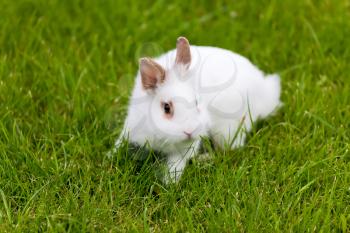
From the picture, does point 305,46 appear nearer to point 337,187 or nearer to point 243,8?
point 243,8

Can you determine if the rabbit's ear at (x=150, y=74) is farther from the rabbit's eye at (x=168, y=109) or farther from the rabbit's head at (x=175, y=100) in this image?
the rabbit's eye at (x=168, y=109)

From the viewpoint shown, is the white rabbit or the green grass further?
the white rabbit

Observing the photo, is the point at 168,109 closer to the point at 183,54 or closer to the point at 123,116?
the point at 183,54

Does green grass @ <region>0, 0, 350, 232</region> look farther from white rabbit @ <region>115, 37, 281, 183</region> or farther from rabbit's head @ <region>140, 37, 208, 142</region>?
rabbit's head @ <region>140, 37, 208, 142</region>

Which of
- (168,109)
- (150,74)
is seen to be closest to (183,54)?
(150,74)

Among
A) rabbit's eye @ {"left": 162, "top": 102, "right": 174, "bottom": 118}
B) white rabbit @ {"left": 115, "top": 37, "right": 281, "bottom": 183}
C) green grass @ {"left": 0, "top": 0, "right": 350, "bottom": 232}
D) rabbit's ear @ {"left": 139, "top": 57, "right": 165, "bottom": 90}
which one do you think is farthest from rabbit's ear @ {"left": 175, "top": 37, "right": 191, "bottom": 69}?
green grass @ {"left": 0, "top": 0, "right": 350, "bottom": 232}

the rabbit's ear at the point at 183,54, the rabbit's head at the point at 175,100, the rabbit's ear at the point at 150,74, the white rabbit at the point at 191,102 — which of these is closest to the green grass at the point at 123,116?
the white rabbit at the point at 191,102

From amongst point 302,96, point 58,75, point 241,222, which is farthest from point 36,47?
point 241,222

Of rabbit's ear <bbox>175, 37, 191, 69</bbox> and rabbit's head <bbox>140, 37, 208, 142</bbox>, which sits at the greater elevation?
rabbit's ear <bbox>175, 37, 191, 69</bbox>
